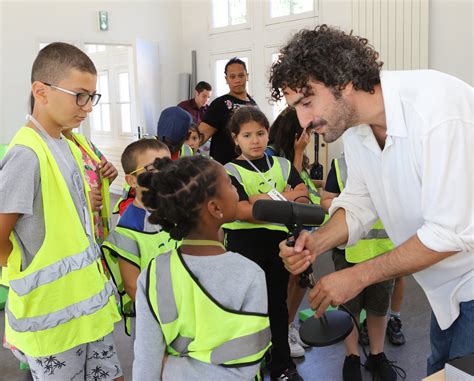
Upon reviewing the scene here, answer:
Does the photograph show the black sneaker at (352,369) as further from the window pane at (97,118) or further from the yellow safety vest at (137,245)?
the window pane at (97,118)

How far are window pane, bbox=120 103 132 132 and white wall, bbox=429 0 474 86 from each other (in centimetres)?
491

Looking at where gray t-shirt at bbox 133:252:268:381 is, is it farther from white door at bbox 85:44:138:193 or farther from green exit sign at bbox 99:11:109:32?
white door at bbox 85:44:138:193

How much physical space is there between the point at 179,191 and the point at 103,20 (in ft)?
20.5

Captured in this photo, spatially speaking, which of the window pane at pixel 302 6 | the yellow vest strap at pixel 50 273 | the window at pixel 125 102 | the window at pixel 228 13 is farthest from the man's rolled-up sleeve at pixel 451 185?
the window at pixel 125 102

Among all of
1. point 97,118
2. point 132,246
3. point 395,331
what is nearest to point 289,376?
point 395,331

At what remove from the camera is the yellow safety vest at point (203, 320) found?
4.04 feet

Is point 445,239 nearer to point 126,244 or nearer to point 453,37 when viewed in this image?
point 126,244

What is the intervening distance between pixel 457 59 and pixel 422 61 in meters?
0.34

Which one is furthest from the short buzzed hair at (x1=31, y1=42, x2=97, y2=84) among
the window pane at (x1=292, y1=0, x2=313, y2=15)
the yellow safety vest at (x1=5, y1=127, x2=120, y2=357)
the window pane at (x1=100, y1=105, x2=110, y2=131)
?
the window pane at (x1=100, y1=105, x2=110, y2=131)

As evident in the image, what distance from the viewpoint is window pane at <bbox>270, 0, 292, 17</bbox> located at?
21.3 feet

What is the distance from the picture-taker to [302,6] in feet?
20.8

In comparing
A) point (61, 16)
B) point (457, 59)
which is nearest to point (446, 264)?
point (457, 59)

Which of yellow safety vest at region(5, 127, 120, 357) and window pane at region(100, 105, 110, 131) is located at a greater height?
window pane at region(100, 105, 110, 131)

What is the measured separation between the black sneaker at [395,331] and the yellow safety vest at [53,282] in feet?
6.14
